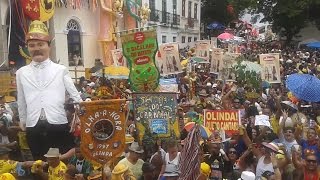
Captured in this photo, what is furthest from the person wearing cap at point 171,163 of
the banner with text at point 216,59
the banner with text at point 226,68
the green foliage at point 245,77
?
the banner with text at point 216,59

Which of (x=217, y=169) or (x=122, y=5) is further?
(x=122, y=5)

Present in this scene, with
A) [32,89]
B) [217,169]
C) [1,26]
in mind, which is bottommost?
[217,169]

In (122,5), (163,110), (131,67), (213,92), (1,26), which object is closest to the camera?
(163,110)

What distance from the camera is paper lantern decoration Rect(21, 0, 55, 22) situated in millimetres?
16328

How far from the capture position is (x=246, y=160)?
6.29 meters

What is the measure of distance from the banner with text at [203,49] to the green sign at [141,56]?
27.1 ft

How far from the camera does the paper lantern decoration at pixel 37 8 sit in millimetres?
16328

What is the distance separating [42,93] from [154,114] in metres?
1.77

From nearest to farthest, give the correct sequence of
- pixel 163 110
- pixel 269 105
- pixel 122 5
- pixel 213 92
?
pixel 163 110 → pixel 269 105 → pixel 213 92 → pixel 122 5

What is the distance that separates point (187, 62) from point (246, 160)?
10630mm

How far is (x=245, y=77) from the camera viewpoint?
12609 millimetres

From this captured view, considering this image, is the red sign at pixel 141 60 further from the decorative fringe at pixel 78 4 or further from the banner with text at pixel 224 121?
A: the decorative fringe at pixel 78 4

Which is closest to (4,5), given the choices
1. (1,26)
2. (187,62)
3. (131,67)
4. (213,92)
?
(1,26)

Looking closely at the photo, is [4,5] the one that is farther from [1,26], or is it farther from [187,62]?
[187,62]
